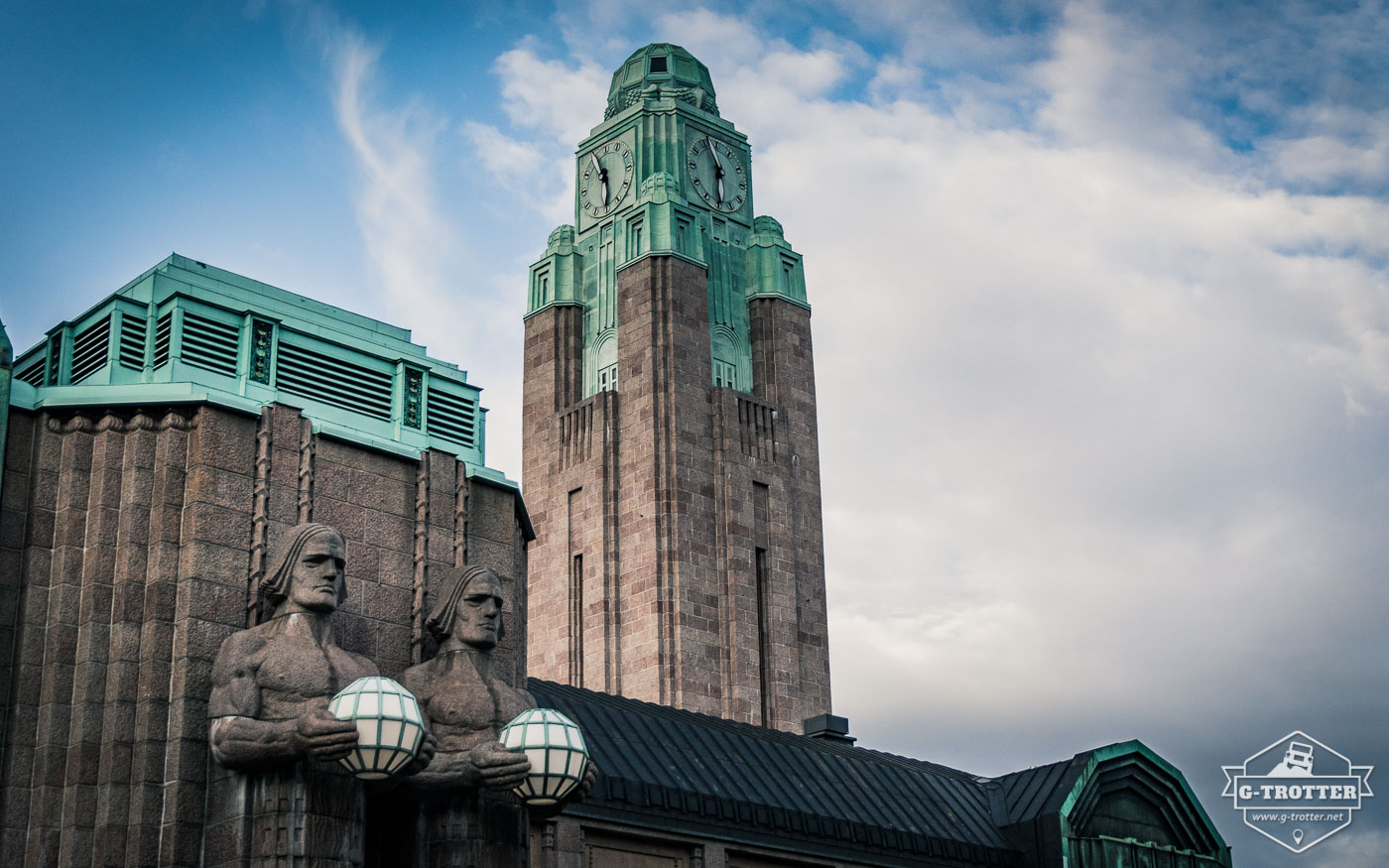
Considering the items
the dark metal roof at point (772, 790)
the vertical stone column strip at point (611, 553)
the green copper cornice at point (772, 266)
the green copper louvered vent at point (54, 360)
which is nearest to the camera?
the green copper louvered vent at point (54, 360)

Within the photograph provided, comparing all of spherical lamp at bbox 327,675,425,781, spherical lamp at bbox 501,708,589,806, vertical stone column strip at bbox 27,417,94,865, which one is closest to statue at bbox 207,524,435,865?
spherical lamp at bbox 327,675,425,781

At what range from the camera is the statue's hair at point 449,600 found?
19.8 metres

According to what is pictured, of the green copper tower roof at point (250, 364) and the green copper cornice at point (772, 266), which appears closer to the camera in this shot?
the green copper tower roof at point (250, 364)

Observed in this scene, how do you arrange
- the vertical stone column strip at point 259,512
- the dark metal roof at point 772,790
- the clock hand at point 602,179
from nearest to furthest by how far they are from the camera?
the vertical stone column strip at point 259,512
the dark metal roof at point 772,790
the clock hand at point 602,179

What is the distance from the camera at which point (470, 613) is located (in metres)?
19.8

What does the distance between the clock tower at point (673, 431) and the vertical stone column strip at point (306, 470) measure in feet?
131

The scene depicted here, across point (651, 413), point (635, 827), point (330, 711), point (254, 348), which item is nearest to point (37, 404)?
point (254, 348)

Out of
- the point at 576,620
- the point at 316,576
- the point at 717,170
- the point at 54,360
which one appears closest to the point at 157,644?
the point at 316,576

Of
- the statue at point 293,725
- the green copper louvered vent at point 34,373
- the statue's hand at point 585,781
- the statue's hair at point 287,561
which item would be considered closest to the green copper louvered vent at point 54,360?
the green copper louvered vent at point 34,373

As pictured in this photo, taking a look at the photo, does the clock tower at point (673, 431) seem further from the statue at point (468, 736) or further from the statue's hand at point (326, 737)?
A: the statue's hand at point (326, 737)

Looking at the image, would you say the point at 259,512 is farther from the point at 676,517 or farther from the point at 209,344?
the point at 676,517

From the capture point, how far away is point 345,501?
65.5 ft

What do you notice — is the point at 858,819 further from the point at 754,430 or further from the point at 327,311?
the point at 754,430

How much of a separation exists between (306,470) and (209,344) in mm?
1844
